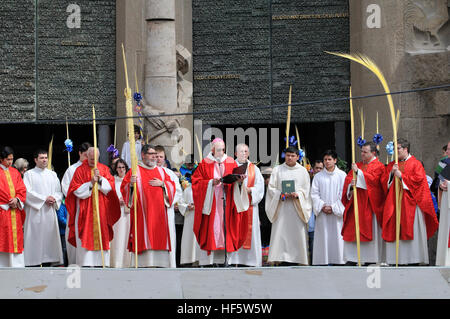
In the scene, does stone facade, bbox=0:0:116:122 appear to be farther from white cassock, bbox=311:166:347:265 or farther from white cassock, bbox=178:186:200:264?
white cassock, bbox=311:166:347:265

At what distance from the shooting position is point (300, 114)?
17672 mm

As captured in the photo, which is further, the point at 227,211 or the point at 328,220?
the point at 328,220

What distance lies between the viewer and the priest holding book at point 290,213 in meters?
12.6

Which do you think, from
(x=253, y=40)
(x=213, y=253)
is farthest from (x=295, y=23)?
(x=213, y=253)

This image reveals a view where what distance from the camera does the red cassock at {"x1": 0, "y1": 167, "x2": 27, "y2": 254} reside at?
11945 mm

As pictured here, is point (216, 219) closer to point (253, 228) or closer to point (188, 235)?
point (253, 228)

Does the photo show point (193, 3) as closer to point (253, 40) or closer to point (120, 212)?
point (253, 40)

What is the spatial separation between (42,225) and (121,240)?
1.10 metres

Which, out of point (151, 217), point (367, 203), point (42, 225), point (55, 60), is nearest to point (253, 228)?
point (151, 217)

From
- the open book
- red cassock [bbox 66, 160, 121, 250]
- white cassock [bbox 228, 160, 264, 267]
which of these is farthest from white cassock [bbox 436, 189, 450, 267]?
red cassock [bbox 66, 160, 121, 250]

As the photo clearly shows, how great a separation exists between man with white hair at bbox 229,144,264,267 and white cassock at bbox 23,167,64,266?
2.46 meters

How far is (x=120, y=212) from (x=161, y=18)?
4805 millimetres

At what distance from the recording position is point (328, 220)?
510 inches

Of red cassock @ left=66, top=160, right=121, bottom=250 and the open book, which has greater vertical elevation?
the open book
